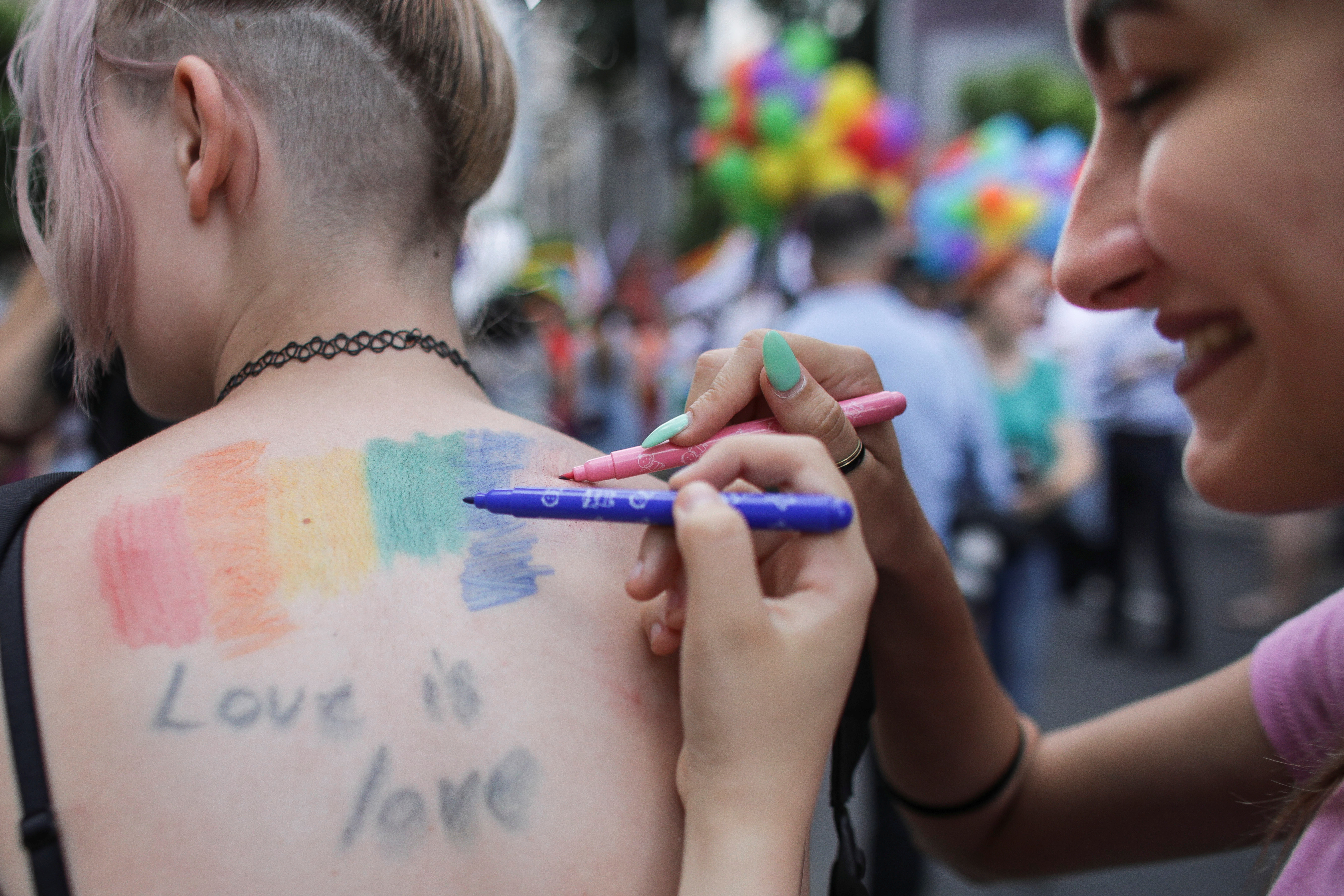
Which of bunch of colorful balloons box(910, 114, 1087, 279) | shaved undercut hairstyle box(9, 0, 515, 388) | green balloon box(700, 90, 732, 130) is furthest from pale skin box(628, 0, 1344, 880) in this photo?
green balloon box(700, 90, 732, 130)

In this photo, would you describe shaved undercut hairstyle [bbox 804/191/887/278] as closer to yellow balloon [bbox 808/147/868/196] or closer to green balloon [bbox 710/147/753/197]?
yellow balloon [bbox 808/147/868/196]

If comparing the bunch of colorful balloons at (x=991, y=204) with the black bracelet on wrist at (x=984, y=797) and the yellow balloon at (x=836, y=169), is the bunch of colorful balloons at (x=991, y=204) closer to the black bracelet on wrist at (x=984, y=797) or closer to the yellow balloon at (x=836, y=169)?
the yellow balloon at (x=836, y=169)

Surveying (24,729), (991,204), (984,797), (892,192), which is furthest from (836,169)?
(24,729)

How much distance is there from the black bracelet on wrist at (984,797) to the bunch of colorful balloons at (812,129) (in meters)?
4.72

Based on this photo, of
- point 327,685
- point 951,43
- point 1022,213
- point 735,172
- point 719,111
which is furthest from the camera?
point 951,43

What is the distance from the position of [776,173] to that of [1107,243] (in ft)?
17.7

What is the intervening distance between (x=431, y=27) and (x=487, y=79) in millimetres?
108

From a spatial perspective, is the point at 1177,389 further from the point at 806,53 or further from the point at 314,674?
the point at 806,53

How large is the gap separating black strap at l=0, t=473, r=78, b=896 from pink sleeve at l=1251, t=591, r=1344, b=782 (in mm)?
1347

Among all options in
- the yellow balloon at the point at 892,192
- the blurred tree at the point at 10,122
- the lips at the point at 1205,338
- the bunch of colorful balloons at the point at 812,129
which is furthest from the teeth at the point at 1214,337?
the yellow balloon at the point at 892,192

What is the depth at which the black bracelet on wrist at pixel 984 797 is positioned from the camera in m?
1.38

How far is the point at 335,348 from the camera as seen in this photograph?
3.53 ft

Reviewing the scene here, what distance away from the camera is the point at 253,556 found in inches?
34.7

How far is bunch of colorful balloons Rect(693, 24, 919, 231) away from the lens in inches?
232
